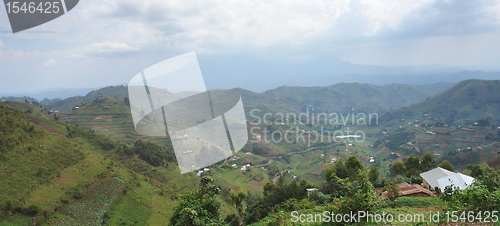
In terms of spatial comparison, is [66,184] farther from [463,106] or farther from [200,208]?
[463,106]

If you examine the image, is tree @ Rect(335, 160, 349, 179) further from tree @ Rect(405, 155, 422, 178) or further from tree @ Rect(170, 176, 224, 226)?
tree @ Rect(170, 176, 224, 226)

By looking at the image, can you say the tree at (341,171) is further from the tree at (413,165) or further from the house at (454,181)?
the tree at (413,165)

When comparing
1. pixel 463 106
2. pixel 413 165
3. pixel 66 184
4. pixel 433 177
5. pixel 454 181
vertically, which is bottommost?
pixel 463 106

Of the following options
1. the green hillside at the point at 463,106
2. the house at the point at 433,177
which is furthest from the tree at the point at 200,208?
the green hillside at the point at 463,106

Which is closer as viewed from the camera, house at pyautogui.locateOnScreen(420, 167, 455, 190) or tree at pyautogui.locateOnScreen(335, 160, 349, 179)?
house at pyautogui.locateOnScreen(420, 167, 455, 190)

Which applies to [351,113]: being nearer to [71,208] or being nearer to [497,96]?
[497,96]

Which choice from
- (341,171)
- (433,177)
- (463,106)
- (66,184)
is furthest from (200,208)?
(463,106)

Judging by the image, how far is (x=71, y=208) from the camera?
18188mm

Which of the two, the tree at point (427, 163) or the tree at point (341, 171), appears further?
the tree at point (427, 163)

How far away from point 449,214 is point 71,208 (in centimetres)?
2329

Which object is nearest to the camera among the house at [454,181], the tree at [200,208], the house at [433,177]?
Result: the tree at [200,208]

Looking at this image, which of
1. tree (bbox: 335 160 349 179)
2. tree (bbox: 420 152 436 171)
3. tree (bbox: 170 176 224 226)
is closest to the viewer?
tree (bbox: 170 176 224 226)

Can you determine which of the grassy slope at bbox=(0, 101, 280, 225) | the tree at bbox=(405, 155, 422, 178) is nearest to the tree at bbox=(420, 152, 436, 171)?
the tree at bbox=(405, 155, 422, 178)

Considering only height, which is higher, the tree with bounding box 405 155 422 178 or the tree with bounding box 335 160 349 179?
the tree with bounding box 335 160 349 179
